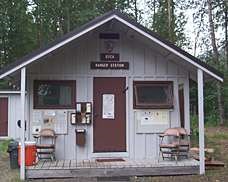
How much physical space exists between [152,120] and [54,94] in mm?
2518

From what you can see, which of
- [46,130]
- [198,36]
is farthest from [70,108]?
[198,36]

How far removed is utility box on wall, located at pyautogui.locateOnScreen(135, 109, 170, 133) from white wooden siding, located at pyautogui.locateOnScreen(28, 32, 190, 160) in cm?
12

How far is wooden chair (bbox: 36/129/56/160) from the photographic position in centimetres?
956

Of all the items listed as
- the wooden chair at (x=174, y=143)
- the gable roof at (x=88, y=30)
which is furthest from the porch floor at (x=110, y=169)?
the gable roof at (x=88, y=30)

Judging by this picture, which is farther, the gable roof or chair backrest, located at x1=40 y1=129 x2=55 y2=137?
chair backrest, located at x1=40 y1=129 x2=55 y2=137

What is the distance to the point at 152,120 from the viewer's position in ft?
33.7

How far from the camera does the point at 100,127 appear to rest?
33.6 feet

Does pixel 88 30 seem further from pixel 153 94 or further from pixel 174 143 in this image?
pixel 174 143

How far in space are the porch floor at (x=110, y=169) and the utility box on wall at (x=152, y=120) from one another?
4.06ft

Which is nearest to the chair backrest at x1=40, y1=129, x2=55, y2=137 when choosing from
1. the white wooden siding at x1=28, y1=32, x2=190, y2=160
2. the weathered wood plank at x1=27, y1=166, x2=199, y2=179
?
the white wooden siding at x1=28, y1=32, x2=190, y2=160

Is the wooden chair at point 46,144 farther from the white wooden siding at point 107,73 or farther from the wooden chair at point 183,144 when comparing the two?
the wooden chair at point 183,144

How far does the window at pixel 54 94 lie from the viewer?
33.2 ft

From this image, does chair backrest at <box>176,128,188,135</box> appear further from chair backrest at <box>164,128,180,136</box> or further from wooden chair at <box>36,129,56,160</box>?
wooden chair at <box>36,129,56,160</box>

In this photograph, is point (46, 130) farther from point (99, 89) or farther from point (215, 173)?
point (215, 173)
